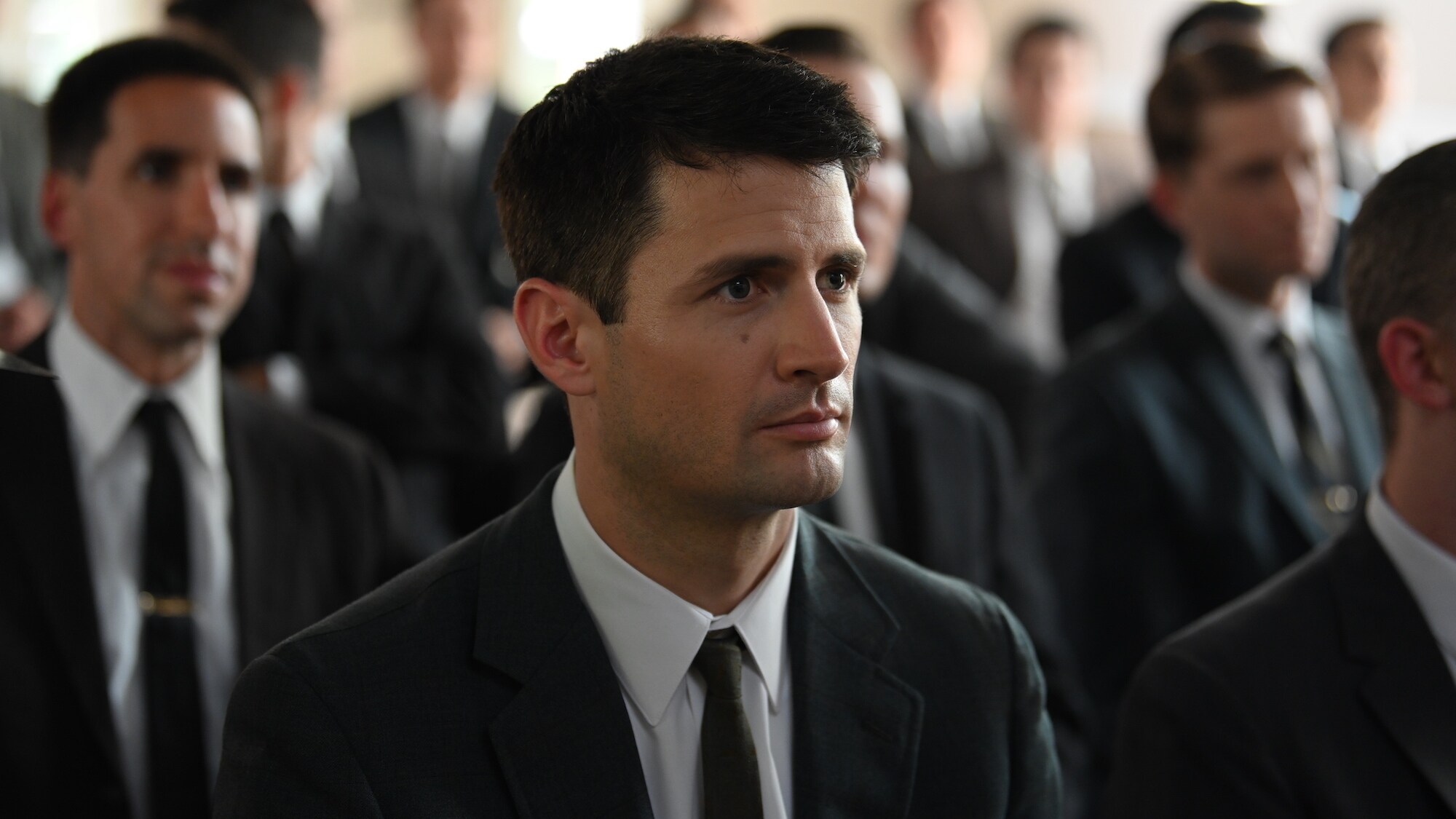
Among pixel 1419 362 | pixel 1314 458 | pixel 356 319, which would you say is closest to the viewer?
pixel 1419 362

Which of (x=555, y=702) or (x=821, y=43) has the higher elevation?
(x=821, y=43)

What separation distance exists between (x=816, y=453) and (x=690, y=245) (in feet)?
0.77

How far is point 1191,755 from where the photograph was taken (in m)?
1.78

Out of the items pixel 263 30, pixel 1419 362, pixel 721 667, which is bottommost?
pixel 721 667

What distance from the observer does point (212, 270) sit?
2484mm

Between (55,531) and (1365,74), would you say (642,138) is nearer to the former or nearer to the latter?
(55,531)

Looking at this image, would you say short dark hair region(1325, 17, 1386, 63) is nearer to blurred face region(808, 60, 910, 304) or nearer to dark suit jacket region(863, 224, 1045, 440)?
dark suit jacket region(863, 224, 1045, 440)

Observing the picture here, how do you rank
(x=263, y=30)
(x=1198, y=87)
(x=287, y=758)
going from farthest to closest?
(x=263, y=30) → (x=1198, y=87) → (x=287, y=758)

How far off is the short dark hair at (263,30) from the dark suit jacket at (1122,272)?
2.01 metres

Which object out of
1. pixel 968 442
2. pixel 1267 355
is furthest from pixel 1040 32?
pixel 968 442

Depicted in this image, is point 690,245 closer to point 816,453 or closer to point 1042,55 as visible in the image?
point 816,453

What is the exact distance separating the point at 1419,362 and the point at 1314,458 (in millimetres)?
1169

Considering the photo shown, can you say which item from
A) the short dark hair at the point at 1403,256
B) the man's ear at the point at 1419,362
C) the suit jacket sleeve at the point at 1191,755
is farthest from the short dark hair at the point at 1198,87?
the suit jacket sleeve at the point at 1191,755

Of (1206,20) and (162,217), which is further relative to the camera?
(1206,20)
